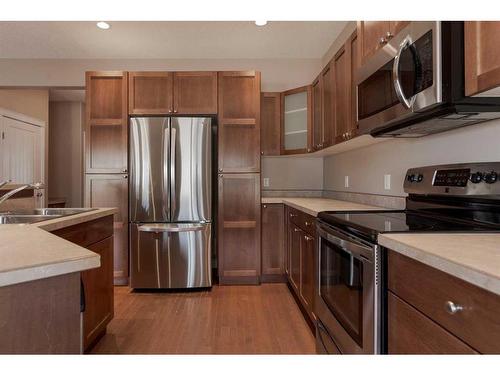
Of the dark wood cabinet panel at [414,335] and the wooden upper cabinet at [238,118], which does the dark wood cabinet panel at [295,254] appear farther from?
the dark wood cabinet panel at [414,335]

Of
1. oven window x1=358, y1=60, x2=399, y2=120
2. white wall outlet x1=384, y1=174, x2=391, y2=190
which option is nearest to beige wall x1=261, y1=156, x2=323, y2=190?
white wall outlet x1=384, y1=174, x2=391, y2=190

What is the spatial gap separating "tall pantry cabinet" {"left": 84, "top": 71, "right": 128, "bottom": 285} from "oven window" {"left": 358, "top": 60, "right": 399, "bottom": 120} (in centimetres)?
237

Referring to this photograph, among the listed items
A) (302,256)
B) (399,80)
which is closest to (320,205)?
(302,256)

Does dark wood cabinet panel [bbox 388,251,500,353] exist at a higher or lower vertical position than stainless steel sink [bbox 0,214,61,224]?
lower

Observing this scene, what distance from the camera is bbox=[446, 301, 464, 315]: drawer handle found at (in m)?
0.79

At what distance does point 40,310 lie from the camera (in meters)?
0.85

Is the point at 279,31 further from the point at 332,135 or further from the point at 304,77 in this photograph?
the point at 332,135

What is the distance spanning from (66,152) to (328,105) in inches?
202

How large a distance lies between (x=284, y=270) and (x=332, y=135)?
4.94ft

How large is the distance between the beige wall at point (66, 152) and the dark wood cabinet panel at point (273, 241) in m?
4.06

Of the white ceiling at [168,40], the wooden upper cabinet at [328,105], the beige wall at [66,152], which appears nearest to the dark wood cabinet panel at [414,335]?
the wooden upper cabinet at [328,105]

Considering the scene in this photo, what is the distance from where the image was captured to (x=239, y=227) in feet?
11.3

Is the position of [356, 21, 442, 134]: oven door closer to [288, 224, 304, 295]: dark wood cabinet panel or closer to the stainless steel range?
the stainless steel range
